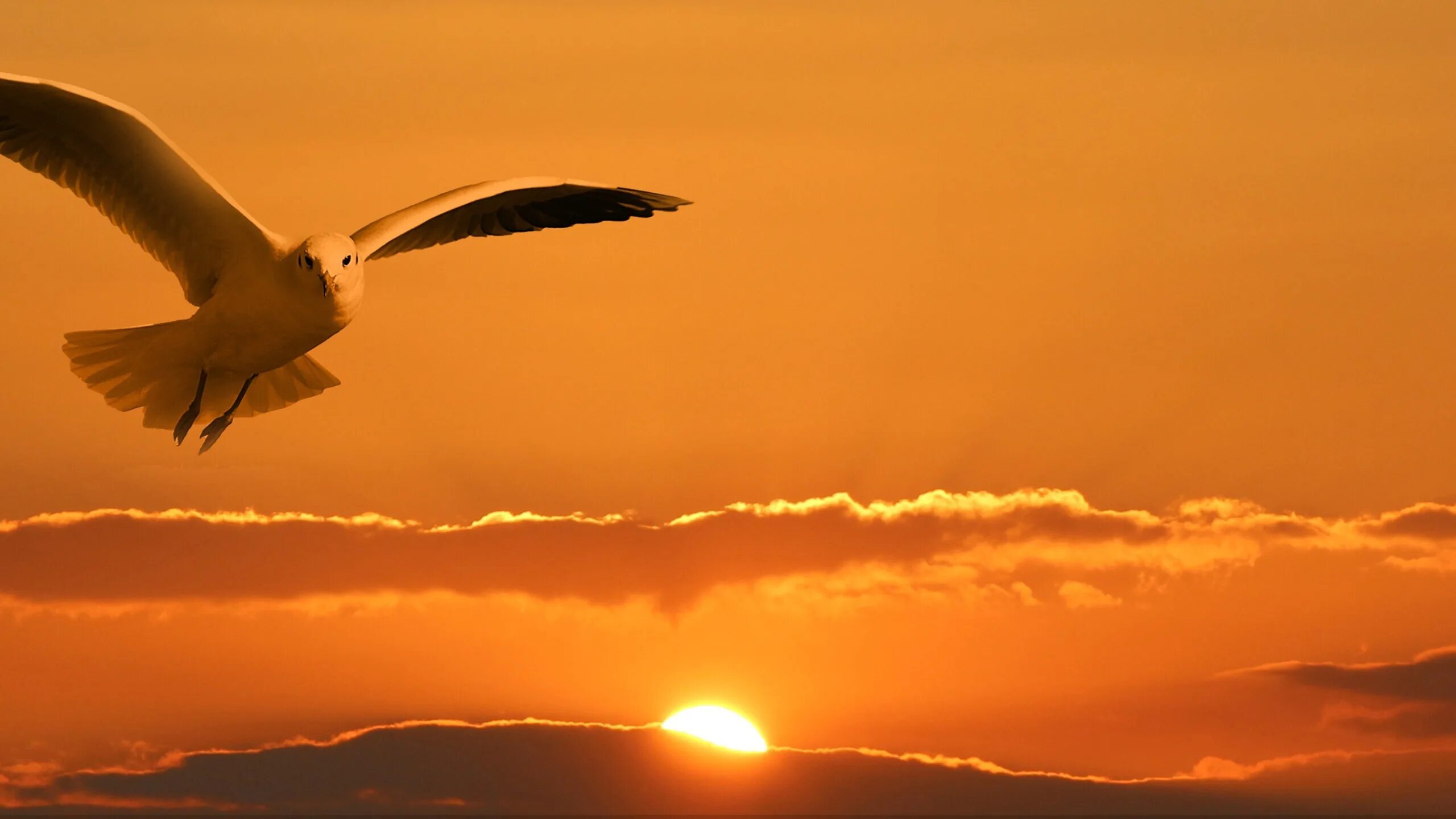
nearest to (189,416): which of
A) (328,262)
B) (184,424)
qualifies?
(184,424)

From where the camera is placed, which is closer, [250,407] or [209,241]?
[209,241]

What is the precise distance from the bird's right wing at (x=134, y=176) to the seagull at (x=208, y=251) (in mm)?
10

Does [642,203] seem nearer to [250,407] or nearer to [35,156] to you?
[250,407]

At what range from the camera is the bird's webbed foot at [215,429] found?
20.5m

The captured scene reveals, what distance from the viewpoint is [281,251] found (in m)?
19.0

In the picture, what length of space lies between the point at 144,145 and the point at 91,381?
90.4 inches

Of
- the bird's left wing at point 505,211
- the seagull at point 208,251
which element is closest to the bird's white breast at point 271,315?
the seagull at point 208,251

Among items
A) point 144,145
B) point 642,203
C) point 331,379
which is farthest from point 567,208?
point 144,145

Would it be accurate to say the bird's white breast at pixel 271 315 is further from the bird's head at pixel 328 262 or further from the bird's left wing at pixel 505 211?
the bird's left wing at pixel 505 211

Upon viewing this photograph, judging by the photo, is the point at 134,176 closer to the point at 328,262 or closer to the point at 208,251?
the point at 208,251

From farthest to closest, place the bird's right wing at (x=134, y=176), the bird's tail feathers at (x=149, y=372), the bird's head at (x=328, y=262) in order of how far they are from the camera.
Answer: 1. the bird's tail feathers at (x=149, y=372)
2. the bird's right wing at (x=134, y=176)
3. the bird's head at (x=328, y=262)

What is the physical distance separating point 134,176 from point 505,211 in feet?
10.9

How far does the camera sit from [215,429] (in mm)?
20625

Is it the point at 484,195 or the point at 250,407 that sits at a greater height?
the point at 484,195
